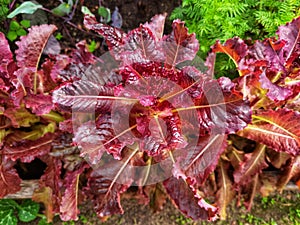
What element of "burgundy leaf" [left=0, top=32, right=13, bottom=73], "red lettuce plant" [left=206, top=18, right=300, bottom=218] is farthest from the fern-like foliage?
"burgundy leaf" [left=0, top=32, right=13, bottom=73]

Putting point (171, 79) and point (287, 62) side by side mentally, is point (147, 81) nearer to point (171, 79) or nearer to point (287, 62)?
point (171, 79)

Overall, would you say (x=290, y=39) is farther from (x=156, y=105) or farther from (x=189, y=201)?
(x=189, y=201)

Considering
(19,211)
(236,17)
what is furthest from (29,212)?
(236,17)

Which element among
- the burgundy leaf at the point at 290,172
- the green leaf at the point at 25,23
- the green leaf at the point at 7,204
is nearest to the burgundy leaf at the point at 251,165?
the burgundy leaf at the point at 290,172

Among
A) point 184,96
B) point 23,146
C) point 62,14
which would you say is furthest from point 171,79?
point 62,14

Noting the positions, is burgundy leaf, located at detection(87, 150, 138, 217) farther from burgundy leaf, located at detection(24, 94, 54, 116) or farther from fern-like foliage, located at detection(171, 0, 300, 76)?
fern-like foliage, located at detection(171, 0, 300, 76)

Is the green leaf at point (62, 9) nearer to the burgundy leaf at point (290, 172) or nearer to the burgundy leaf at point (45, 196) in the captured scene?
the burgundy leaf at point (45, 196)
